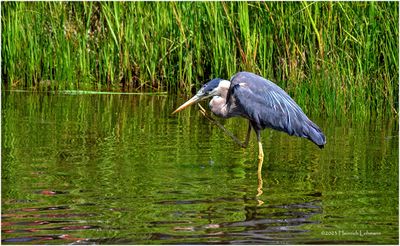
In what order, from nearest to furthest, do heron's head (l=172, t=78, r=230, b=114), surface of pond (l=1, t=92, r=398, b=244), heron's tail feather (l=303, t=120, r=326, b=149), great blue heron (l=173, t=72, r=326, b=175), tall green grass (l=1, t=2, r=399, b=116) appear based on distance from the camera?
1. surface of pond (l=1, t=92, r=398, b=244)
2. heron's tail feather (l=303, t=120, r=326, b=149)
3. great blue heron (l=173, t=72, r=326, b=175)
4. heron's head (l=172, t=78, r=230, b=114)
5. tall green grass (l=1, t=2, r=399, b=116)

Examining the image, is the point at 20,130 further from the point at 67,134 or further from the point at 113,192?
the point at 113,192

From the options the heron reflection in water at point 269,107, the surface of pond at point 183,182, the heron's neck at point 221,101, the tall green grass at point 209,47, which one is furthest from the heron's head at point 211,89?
the tall green grass at point 209,47

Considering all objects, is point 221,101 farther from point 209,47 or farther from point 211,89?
point 209,47

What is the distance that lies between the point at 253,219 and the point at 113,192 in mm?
1181

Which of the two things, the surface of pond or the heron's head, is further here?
the heron's head

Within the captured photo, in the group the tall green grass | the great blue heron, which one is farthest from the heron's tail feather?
the tall green grass

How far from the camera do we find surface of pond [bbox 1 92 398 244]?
214 inches

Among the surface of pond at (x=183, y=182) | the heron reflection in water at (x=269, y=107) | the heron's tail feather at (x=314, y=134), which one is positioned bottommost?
the surface of pond at (x=183, y=182)

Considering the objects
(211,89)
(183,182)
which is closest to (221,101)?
(211,89)

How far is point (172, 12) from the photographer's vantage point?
11.8 metres

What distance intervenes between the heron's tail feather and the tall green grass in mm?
2240

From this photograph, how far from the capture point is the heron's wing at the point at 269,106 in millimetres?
7875

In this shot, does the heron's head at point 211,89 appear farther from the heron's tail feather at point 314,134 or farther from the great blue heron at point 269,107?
the heron's tail feather at point 314,134

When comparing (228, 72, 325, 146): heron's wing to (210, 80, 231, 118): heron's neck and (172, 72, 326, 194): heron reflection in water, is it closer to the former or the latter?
(172, 72, 326, 194): heron reflection in water
